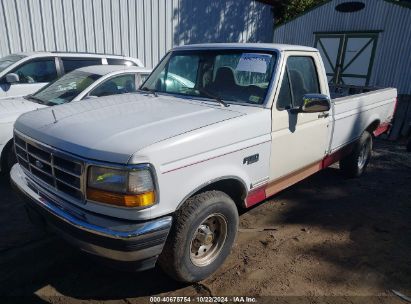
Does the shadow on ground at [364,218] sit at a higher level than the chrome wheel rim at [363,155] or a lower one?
lower

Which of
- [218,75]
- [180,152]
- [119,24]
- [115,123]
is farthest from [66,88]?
[119,24]

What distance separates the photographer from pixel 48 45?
933cm

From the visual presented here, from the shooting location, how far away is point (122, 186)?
235 cm

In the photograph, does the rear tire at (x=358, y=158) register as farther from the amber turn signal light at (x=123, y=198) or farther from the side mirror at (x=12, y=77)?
the side mirror at (x=12, y=77)

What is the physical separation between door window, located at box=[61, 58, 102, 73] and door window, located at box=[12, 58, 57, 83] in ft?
0.79

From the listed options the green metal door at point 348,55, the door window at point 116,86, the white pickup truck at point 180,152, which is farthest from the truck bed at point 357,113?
the green metal door at point 348,55

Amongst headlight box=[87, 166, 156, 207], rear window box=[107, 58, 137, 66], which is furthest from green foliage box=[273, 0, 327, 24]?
headlight box=[87, 166, 156, 207]

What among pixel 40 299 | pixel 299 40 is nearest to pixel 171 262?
pixel 40 299

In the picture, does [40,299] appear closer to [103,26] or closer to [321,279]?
[321,279]

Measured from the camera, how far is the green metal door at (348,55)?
13.2 meters

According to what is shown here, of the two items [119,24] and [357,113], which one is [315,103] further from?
[119,24]

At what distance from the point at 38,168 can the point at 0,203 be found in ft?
6.99

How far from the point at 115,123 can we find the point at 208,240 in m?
1.32

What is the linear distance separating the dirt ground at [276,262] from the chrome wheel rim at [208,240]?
0.23m
